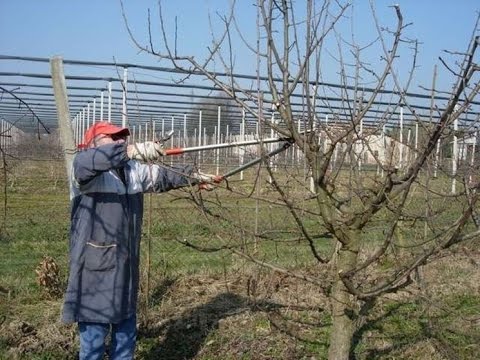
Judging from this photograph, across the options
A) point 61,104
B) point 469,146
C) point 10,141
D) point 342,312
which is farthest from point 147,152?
point 10,141

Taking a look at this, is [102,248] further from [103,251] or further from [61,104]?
[61,104]

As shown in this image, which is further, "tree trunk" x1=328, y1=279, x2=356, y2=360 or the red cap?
the red cap

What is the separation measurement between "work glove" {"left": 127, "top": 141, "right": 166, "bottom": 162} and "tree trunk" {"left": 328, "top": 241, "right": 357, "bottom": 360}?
0.96 meters

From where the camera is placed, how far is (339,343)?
8.99ft

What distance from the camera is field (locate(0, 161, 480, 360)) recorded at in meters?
3.66

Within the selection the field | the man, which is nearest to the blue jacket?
the man

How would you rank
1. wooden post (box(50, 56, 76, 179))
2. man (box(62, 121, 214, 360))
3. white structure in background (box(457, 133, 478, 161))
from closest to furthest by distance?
man (box(62, 121, 214, 360))
white structure in background (box(457, 133, 478, 161))
wooden post (box(50, 56, 76, 179))

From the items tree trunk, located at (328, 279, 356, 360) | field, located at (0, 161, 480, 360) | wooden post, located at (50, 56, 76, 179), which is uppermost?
wooden post, located at (50, 56, 76, 179)

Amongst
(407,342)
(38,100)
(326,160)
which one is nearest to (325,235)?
(326,160)

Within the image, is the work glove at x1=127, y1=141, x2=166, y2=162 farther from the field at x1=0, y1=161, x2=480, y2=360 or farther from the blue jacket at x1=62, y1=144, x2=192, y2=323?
the field at x1=0, y1=161, x2=480, y2=360

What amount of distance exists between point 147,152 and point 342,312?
1.17 metres

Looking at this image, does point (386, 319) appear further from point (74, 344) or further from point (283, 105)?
point (283, 105)

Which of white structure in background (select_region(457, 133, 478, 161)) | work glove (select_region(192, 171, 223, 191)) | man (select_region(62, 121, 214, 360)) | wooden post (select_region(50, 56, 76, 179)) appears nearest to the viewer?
work glove (select_region(192, 171, 223, 191))

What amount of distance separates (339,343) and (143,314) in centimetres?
176
